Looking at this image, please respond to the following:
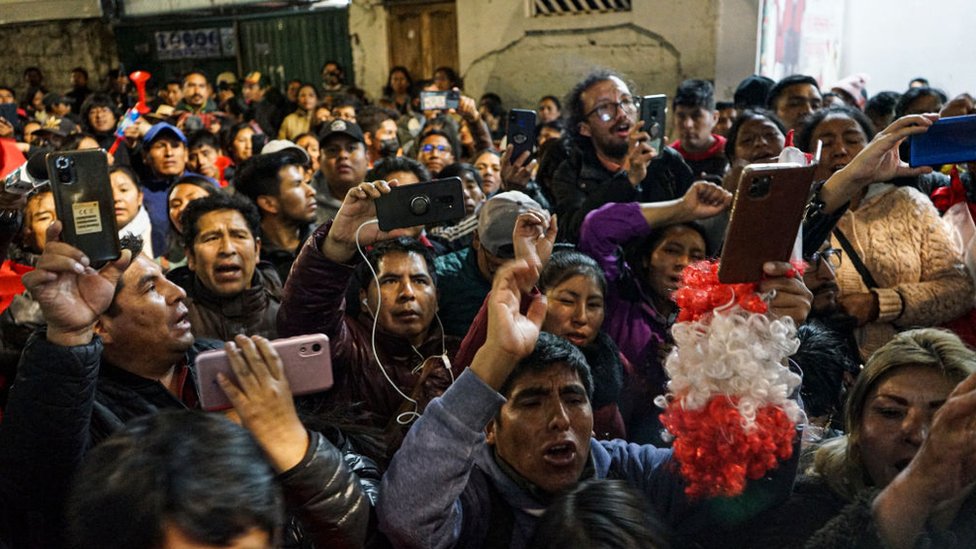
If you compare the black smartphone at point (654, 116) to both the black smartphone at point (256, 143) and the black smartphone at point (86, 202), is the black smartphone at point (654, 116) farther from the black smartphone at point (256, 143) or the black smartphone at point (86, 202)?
the black smartphone at point (256, 143)

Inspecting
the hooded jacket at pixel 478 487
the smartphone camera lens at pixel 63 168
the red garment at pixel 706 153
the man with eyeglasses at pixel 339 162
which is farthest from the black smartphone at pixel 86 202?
the red garment at pixel 706 153

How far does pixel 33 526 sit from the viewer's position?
1.88 m

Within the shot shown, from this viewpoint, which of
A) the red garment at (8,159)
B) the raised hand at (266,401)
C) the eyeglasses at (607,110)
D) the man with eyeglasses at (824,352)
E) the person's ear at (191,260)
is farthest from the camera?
the eyeglasses at (607,110)

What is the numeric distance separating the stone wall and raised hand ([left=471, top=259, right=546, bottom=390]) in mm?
16045

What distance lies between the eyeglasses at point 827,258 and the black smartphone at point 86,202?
6.02 feet

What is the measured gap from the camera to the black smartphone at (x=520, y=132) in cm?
413

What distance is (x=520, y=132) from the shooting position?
4.14 metres

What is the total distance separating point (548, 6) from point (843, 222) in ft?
24.6

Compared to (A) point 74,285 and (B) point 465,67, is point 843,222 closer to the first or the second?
(A) point 74,285

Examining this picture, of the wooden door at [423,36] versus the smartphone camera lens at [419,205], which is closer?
the smartphone camera lens at [419,205]

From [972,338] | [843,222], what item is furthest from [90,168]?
[972,338]

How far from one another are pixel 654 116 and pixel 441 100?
2416mm

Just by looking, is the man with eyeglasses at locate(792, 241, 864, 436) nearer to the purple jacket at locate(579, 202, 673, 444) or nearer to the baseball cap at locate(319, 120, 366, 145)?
the purple jacket at locate(579, 202, 673, 444)

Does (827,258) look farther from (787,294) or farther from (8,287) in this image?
(8,287)
